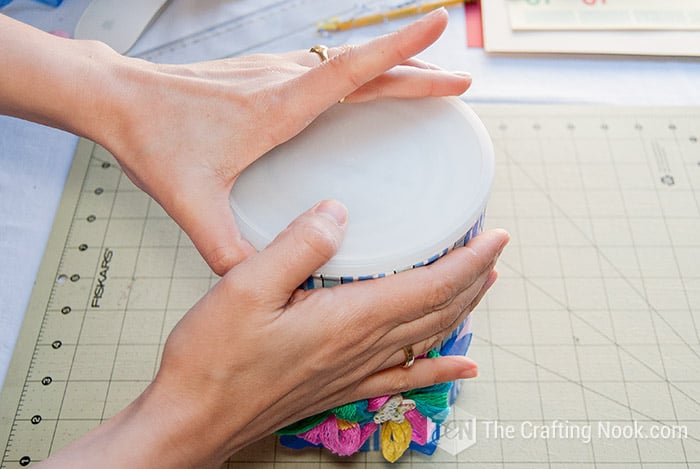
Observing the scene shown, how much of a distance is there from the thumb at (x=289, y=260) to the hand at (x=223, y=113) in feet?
0.20

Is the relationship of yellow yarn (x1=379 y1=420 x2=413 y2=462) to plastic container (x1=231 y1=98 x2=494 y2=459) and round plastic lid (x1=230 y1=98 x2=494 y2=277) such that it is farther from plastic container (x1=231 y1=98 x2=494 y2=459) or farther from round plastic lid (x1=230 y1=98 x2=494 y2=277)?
round plastic lid (x1=230 y1=98 x2=494 y2=277)

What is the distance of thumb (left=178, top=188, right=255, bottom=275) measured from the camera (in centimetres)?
63

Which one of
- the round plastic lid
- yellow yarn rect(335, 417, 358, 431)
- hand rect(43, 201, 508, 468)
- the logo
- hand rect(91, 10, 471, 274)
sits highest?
hand rect(91, 10, 471, 274)

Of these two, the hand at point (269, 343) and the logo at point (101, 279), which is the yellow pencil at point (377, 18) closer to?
the logo at point (101, 279)

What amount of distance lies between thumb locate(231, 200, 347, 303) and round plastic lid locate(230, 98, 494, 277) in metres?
0.04

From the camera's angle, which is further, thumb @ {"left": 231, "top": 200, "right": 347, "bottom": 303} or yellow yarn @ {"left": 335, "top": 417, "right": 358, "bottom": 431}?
yellow yarn @ {"left": 335, "top": 417, "right": 358, "bottom": 431}

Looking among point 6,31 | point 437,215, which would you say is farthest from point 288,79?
point 6,31

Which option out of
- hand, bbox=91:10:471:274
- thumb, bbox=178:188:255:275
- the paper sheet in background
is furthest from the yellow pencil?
thumb, bbox=178:188:255:275

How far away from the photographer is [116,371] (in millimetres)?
904

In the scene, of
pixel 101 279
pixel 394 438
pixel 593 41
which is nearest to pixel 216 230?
pixel 394 438

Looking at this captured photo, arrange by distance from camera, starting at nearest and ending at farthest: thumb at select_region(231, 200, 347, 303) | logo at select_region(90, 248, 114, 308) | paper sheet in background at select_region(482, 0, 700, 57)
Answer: thumb at select_region(231, 200, 347, 303), logo at select_region(90, 248, 114, 308), paper sheet in background at select_region(482, 0, 700, 57)

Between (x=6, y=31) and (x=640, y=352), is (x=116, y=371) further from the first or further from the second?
(x=640, y=352)

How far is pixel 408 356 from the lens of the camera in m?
0.67

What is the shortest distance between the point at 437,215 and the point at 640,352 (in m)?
0.44
